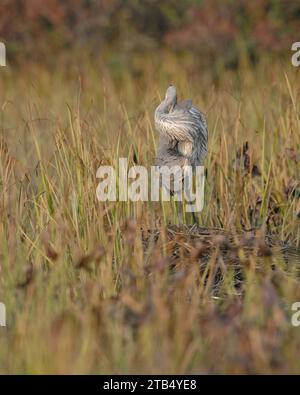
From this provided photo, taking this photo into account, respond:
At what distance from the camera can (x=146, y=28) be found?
12930 millimetres

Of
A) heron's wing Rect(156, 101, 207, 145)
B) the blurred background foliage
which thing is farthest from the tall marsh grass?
the blurred background foliage

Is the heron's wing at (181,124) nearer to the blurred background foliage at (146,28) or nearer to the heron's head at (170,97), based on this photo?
the heron's head at (170,97)

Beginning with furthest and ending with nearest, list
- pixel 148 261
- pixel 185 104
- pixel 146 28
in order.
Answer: pixel 146 28 → pixel 185 104 → pixel 148 261

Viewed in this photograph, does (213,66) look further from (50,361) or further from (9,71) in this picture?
(50,361)

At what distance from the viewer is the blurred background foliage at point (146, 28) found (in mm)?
12023

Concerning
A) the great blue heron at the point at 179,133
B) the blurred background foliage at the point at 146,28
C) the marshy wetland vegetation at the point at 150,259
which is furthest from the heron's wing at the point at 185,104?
the blurred background foliage at the point at 146,28

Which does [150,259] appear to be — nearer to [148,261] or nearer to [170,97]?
[148,261]

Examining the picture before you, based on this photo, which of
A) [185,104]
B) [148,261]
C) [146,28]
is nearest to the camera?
[148,261]

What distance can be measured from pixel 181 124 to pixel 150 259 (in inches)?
26.3

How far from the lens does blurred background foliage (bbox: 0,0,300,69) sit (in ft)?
39.4

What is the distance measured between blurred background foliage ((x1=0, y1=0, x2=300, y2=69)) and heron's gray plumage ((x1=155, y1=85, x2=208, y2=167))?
6.83 metres

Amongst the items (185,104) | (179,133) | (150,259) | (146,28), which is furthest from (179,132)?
(146,28)

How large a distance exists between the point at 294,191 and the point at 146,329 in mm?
2530

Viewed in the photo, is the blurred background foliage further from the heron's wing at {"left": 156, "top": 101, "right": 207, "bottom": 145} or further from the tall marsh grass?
the heron's wing at {"left": 156, "top": 101, "right": 207, "bottom": 145}
